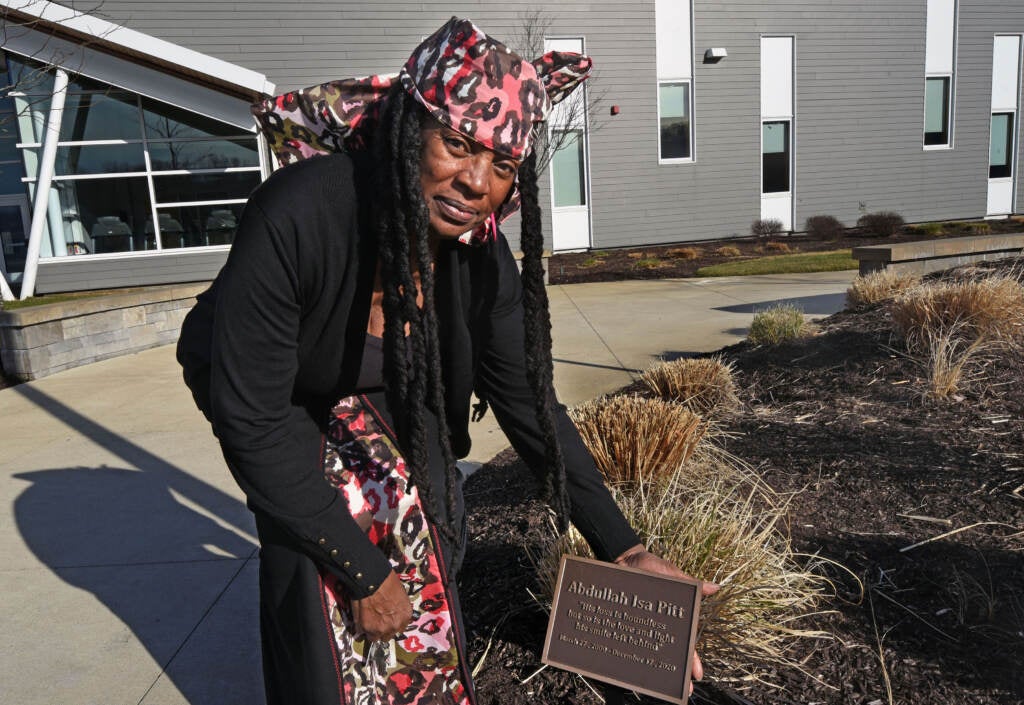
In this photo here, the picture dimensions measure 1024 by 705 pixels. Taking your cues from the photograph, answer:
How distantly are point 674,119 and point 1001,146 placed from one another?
9.64 metres

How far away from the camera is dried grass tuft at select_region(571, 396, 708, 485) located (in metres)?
3.25

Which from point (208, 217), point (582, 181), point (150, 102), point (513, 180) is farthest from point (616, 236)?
point (513, 180)

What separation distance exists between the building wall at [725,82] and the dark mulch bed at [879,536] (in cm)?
1303

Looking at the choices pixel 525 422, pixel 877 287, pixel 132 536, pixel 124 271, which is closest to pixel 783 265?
pixel 877 287

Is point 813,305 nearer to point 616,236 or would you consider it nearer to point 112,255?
point 616,236

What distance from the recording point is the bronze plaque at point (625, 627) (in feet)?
5.36

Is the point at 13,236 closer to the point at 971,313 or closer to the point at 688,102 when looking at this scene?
the point at 688,102

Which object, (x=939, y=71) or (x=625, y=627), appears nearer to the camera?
(x=625, y=627)

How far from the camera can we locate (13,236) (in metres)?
14.0

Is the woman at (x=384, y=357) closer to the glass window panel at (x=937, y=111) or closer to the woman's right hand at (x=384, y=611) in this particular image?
the woman's right hand at (x=384, y=611)

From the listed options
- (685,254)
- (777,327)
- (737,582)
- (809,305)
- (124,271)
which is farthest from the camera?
(685,254)

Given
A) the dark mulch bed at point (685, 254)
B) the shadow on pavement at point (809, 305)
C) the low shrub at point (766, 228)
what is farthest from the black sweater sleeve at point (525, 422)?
the low shrub at point (766, 228)

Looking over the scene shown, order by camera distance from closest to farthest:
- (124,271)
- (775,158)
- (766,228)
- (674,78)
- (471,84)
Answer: (471,84) → (124,271) → (674,78) → (766,228) → (775,158)

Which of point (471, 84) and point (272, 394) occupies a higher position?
point (471, 84)
